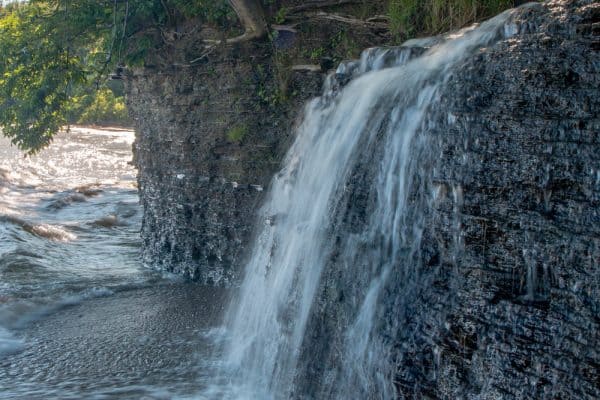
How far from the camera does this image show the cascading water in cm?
411

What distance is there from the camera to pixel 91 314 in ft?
24.1

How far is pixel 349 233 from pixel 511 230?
4.77 ft

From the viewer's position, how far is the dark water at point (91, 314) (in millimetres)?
5625

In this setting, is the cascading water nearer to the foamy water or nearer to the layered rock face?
the layered rock face

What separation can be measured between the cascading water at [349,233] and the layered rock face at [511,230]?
0.49 feet

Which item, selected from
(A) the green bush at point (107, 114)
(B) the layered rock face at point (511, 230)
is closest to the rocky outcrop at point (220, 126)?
(B) the layered rock face at point (511, 230)

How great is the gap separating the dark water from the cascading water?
607 millimetres

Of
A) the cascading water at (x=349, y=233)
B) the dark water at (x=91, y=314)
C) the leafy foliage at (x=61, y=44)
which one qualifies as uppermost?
the leafy foliage at (x=61, y=44)

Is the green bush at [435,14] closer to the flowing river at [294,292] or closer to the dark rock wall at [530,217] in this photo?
the flowing river at [294,292]

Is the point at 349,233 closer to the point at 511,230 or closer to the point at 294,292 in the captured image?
→ the point at 294,292

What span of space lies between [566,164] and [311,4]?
15.9 feet

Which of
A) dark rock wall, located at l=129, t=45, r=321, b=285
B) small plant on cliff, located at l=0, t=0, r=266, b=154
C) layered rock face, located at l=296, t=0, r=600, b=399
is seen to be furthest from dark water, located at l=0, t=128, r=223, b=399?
layered rock face, located at l=296, t=0, r=600, b=399

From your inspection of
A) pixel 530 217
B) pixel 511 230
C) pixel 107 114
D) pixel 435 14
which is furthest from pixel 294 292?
pixel 107 114

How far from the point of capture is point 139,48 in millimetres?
9023
